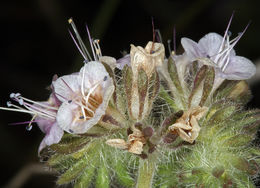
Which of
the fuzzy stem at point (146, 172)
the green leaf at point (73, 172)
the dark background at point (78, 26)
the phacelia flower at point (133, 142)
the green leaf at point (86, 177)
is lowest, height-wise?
the fuzzy stem at point (146, 172)

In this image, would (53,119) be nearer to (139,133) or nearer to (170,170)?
(139,133)

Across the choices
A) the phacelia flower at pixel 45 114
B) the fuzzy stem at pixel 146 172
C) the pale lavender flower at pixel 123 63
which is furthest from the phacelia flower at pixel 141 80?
the phacelia flower at pixel 45 114

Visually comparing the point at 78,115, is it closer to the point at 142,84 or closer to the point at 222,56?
the point at 142,84

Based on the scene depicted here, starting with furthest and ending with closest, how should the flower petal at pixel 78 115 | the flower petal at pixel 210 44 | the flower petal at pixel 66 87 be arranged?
1. the flower petal at pixel 210 44
2. the flower petal at pixel 66 87
3. the flower petal at pixel 78 115

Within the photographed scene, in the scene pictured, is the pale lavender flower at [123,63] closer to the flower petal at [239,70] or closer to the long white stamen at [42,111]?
the long white stamen at [42,111]


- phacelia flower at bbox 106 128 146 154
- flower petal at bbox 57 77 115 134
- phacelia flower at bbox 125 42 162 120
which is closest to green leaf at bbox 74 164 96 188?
phacelia flower at bbox 106 128 146 154

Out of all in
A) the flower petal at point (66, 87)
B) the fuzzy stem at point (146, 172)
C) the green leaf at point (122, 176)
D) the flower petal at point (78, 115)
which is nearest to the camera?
the flower petal at point (78, 115)

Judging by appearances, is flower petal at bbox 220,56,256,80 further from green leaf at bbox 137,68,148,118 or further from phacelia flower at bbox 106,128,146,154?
phacelia flower at bbox 106,128,146,154
